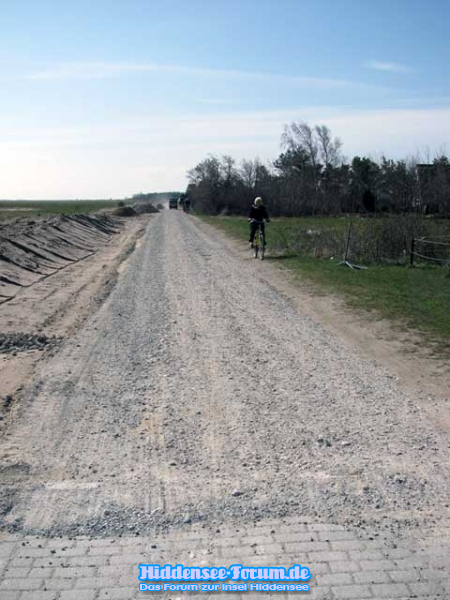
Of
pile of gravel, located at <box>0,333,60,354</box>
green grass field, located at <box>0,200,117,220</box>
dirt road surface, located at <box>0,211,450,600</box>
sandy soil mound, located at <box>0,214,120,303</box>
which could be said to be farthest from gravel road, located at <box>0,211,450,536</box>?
green grass field, located at <box>0,200,117,220</box>

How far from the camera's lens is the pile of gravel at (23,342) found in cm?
859

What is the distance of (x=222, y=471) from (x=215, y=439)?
0.62 meters

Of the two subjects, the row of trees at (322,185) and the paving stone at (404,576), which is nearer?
the paving stone at (404,576)

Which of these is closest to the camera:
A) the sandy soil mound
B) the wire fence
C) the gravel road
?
the gravel road

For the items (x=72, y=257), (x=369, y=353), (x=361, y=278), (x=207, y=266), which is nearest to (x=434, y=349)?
(x=369, y=353)

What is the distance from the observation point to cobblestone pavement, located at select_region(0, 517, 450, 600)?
10.7 ft

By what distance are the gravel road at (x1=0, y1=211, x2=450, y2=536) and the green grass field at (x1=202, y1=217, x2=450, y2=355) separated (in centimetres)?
179

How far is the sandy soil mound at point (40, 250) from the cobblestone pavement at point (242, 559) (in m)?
9.78

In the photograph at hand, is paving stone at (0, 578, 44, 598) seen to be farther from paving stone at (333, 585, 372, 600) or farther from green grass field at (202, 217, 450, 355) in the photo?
green grass field at (202, 217, 450, 355)

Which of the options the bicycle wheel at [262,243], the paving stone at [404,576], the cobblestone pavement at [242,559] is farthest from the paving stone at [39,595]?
the bicycle wheel at [262,243]

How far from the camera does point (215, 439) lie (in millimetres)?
5250

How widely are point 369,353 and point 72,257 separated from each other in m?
16.8

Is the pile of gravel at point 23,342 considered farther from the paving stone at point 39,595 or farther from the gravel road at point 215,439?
the paving stone at point 39,595

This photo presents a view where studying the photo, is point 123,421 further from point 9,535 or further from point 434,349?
point 434,349
